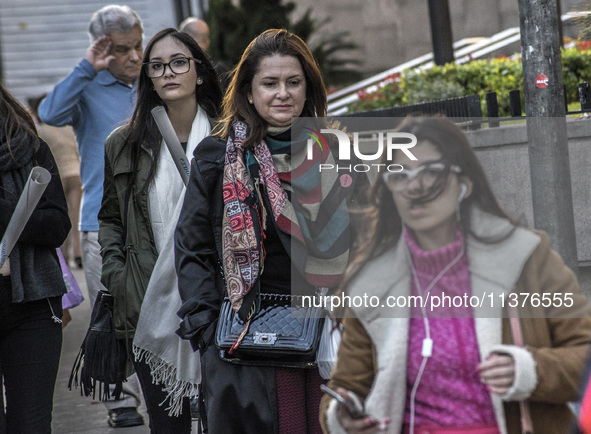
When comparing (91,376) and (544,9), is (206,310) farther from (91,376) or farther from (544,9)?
(544,9)

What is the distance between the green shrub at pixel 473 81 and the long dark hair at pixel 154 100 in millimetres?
4428

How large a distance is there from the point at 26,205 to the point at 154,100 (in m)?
0.88

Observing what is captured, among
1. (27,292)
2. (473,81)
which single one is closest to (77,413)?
(27,292)

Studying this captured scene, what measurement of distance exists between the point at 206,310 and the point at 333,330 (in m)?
0.47

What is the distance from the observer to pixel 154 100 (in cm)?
443

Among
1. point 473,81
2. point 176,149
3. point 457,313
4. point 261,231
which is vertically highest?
point 473,81

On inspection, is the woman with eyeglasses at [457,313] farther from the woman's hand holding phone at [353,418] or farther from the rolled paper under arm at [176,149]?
the rolled paper under arm at [176,149]

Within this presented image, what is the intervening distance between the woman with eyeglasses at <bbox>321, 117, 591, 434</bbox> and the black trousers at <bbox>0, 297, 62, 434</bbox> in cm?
188

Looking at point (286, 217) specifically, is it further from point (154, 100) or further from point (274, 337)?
point (154, 100)

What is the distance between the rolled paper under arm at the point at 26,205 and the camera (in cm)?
382

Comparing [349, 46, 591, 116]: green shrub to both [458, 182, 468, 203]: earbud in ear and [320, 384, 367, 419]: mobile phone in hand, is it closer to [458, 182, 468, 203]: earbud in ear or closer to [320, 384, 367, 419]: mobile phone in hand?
[458, 182, 468, 203]: earbud in ear

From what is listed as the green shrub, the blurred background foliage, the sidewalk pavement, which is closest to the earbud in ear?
→ the sidewalk pavement

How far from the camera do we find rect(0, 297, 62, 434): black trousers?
3.90m

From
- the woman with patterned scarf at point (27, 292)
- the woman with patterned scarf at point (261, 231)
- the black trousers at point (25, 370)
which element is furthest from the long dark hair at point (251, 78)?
the black trousers at point (25, 370)
